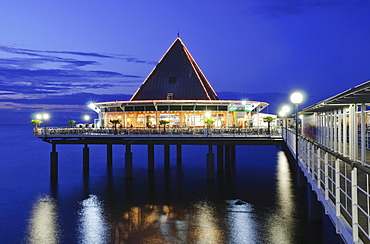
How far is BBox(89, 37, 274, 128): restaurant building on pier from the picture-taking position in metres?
47.5

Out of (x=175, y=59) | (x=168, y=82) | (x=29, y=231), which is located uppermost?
(x=175, y=59)

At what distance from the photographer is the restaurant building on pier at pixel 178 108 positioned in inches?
1871

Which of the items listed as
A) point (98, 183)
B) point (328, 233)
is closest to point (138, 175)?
point (98, 183)

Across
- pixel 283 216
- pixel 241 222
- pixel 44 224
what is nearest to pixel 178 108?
pixel 283 216

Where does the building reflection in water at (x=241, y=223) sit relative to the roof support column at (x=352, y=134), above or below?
below

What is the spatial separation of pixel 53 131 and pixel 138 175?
415 inches

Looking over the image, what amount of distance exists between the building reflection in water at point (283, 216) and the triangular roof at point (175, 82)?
806 inches

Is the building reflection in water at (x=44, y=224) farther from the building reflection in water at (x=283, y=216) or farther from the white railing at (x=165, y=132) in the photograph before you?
the building reflection in water at (x=283, y=216)

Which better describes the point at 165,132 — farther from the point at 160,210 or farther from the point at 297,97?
the point at 297,97

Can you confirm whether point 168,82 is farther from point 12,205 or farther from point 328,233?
point 328,233

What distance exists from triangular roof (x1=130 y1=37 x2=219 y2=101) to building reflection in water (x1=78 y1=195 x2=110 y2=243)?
26.2 meters

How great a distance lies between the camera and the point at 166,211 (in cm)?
2617

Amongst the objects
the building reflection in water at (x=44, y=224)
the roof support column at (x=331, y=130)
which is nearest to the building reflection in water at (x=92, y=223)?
the building reflection in water at (x=44, y=224)

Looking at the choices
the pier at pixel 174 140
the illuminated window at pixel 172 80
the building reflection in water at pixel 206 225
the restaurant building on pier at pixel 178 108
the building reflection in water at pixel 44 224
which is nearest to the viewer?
the building reflection in water at pixel 206 225
